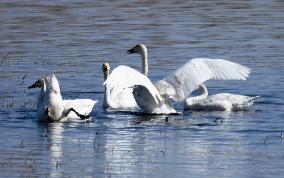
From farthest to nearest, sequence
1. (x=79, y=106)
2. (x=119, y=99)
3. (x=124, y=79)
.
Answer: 1. (x=119, y=99)
2. (x=79, y=106)
3. (x=124, y=79)

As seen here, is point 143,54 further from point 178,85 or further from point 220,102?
point 220,102

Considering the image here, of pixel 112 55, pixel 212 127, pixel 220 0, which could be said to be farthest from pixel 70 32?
pixel 212 127

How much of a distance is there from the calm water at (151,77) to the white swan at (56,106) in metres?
0.20

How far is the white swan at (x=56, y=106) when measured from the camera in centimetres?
1409

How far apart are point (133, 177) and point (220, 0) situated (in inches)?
789

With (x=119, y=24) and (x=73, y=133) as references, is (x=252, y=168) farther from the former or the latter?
(x=119, y=24)

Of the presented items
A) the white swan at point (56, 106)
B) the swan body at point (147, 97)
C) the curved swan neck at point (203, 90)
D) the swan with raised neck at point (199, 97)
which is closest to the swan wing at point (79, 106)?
the white swan at point (56, 106)

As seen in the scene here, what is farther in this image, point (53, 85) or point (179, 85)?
point (179, 85)

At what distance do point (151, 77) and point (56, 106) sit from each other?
3.79 m

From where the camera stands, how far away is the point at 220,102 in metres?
15.1

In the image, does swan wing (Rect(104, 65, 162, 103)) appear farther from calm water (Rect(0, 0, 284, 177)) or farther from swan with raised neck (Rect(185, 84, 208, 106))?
swan with raised neck (Rect(185, 84, 208, 106))

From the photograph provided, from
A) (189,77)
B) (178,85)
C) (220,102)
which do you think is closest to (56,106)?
(178,85)

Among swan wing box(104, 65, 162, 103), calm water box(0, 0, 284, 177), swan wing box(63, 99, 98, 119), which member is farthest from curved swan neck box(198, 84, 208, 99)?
swan wing box(63, 99, 98, 119)

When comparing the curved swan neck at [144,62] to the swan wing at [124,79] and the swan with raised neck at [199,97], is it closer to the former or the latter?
the swan with raised neck at [199,97]
